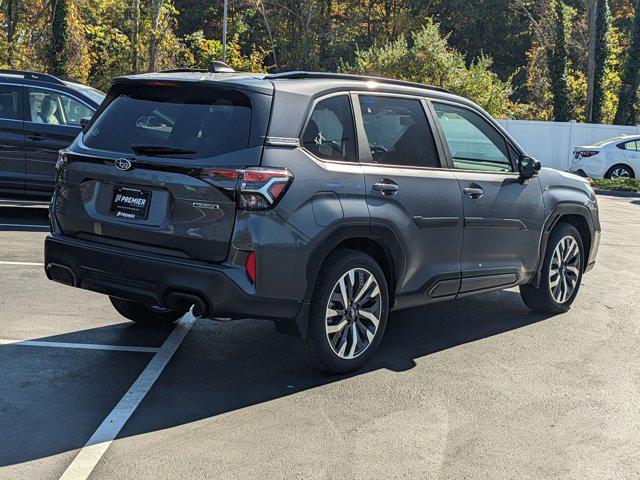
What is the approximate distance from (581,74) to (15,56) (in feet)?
97.1

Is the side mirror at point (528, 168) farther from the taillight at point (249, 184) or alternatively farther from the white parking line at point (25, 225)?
the white parking line at point (25, 225)

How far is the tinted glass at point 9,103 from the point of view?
11.3 m

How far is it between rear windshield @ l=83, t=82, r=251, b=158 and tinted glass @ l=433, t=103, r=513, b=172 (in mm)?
1900

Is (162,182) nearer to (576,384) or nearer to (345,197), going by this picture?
(345,197)

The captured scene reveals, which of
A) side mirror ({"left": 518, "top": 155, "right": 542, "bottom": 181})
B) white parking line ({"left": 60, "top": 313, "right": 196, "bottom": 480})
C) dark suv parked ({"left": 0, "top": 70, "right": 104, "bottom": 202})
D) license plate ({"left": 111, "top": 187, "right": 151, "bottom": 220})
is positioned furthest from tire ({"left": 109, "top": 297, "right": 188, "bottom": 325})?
dark suv parked ({"left": 0, "top": 70, "right": 104, "bottom": 202})

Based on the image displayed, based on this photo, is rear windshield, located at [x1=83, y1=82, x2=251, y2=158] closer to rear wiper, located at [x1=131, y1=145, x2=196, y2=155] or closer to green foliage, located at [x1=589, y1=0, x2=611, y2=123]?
rear wiper, located at [x1=131, y1=145, x2=196, y2=155]

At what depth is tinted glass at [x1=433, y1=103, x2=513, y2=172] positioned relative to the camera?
6.46 meters

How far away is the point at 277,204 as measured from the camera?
16.1 feet

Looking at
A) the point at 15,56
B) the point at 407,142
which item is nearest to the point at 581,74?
the point at 15,56

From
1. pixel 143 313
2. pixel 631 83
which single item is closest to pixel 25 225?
pixel 143 313

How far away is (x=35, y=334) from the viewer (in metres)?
6.17

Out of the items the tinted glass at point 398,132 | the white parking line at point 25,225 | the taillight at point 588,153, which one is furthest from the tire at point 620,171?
the tinted glass at point 398,132

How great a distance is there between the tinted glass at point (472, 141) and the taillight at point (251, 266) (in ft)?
6.96

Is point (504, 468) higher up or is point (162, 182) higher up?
point (162, 182)
